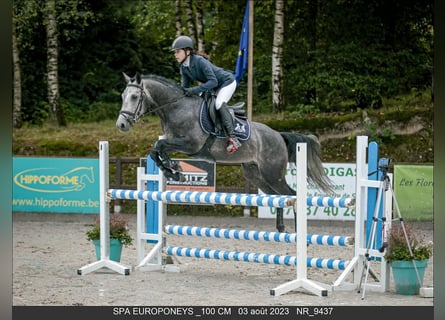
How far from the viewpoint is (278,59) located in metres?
Answer: 17.9

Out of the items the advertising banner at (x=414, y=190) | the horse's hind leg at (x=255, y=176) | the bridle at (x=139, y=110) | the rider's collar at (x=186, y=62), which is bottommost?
the advertising banner at (x=414, y=190)

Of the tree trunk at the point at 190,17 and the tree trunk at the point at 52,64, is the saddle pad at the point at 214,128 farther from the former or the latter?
the tree trunk at the point at 52,64

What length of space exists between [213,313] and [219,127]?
2637 mm

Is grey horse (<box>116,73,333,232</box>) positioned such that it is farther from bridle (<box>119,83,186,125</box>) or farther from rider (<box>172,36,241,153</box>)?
rider (<box>172,36,241,153</box>)

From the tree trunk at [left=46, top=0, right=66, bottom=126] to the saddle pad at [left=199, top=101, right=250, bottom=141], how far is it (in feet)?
41.0

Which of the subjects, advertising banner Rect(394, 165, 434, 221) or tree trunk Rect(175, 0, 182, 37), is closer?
advertising banner Rect(394, 165, 434, 221)

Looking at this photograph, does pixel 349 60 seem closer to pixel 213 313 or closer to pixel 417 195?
pixel 417 195

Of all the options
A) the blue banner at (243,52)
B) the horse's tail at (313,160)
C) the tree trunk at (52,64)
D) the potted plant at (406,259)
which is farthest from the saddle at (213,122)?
the tree trunk at (52,64)

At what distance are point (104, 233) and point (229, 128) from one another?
1709 mm

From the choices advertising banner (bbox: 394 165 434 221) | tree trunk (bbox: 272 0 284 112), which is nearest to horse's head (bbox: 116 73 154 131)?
advertising banner (bbox: 394 165 434 221)

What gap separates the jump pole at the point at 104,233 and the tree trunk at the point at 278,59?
35.0 feet

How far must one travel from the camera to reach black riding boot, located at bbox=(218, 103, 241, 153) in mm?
7082

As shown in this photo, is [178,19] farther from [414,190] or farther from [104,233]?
[104,233]

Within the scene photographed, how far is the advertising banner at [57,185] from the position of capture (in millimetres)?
13328
